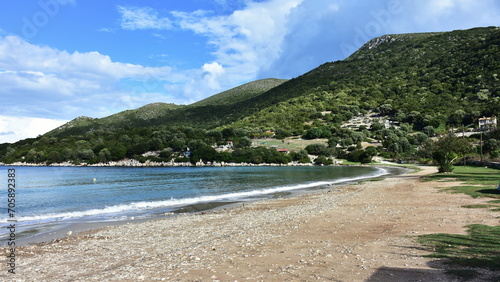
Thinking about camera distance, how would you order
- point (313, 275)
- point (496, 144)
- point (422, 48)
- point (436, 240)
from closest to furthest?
point (313, 275) → point (436, 240) → point (496, 144) → point (422, 48)

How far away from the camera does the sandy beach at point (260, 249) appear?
7414 millimetres

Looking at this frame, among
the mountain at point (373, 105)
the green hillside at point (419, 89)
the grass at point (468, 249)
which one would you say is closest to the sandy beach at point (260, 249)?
the grass at point (468, 249)

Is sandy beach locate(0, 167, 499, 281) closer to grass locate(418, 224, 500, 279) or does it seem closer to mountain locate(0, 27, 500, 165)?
grass locate(418, 224, 500, 279)

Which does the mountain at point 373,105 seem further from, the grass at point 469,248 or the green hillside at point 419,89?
the grass at point 469,248

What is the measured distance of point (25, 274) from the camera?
Answer: 8.43 meters

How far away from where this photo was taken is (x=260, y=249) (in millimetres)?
9805

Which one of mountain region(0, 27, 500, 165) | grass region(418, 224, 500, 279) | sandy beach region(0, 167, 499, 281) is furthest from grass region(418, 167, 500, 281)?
mountain region(0, 27, 500, 165)

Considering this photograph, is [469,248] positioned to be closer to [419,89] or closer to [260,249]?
[260,249]

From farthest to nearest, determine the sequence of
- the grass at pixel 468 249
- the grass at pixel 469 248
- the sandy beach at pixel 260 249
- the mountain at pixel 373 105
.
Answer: the mountain at pixel 373 105 < the sandy beach at pixel 260 249 < the grass at pixel 469 248 < the grass at pixel 468 249

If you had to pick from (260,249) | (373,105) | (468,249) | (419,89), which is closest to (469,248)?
(468,249)

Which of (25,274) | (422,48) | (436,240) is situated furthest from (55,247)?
(422,48)

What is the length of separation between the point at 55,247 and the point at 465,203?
18913 mm

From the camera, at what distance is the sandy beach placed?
24.3ft

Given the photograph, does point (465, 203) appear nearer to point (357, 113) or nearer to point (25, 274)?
point (25, 274)
